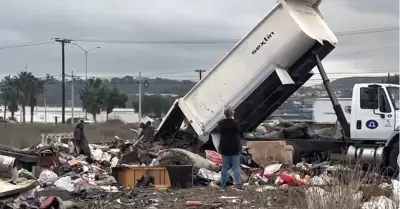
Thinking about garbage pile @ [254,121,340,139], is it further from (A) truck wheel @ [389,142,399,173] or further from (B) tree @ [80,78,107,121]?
(B) tree @ [80,78,107,121]

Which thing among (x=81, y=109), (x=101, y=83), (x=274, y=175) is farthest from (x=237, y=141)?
(x=81, y=109)

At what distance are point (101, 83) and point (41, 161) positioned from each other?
6419 centimetres

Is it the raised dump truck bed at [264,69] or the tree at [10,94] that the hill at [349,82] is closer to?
the raised dump truck bed at [264,69]

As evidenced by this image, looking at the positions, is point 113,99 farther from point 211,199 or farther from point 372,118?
point 211,199

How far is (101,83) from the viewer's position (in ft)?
251

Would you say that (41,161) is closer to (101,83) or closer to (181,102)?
(181,102)

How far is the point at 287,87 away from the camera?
15055 mm

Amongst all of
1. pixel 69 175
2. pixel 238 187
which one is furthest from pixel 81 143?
pixel 238 187

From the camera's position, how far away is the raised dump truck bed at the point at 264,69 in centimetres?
1421

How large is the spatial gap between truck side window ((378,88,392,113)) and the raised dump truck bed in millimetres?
1560

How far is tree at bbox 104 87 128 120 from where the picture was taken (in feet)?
252

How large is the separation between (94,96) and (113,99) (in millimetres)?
3028

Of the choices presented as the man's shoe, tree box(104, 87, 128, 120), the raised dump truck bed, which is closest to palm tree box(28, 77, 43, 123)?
tree box(104, 87, 128, 120)

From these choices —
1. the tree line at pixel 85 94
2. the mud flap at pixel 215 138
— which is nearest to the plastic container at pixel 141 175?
the mud flap at pixel 215 138
